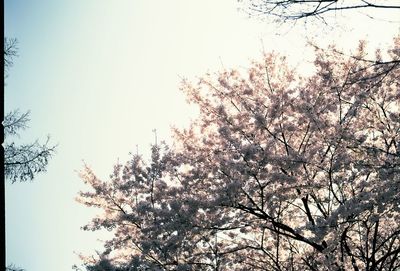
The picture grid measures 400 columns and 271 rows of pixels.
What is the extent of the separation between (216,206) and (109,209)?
13.3 ft

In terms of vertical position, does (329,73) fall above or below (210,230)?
above

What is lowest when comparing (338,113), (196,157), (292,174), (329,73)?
(292,174)

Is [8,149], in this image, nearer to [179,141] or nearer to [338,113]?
[179,141]

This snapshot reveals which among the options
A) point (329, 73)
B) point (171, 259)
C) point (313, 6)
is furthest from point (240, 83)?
point (313, 6)

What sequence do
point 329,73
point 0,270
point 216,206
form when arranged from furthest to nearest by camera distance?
point 329,73
point 216,206
point 0,270

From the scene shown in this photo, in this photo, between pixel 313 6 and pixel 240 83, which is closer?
pixel 313 6

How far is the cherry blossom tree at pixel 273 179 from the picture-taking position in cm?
859

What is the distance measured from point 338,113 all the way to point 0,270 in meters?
7.48

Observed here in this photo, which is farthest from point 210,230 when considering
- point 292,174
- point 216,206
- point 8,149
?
point 8,149

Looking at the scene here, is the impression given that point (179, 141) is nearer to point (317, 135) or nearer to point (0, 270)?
point (317, 135)

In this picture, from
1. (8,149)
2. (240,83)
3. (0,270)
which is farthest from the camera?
(240,83)

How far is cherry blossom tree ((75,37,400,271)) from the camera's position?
28.2ft

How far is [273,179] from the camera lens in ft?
28.7

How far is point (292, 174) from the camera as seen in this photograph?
9.05 meters
